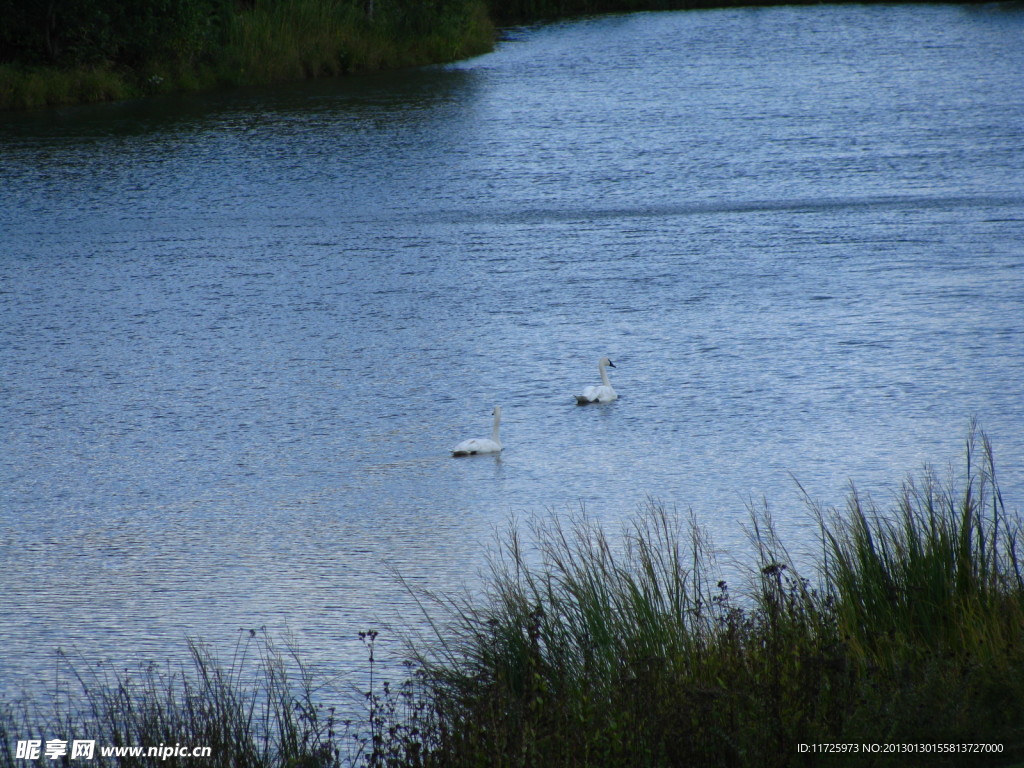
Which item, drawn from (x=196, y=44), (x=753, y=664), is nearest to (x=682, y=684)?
(x=753, y=664)

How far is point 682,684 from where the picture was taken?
4.64m

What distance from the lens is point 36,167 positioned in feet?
68.4

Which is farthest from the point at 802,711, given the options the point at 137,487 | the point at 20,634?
the point at 137,487

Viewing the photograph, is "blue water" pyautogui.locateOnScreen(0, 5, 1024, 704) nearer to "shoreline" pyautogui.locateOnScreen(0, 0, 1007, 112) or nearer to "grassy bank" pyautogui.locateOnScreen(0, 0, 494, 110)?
"shoreline" pyautogui.locateOnScreen(0, 0, 1007, 112)

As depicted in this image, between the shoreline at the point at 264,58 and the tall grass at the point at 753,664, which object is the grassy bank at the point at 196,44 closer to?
the shoreline at the point at 264,58

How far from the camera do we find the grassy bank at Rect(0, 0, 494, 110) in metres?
27.1

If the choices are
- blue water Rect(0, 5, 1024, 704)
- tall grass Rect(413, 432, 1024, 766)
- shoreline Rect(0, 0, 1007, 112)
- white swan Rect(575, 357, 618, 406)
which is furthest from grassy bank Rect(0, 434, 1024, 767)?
shoreline Rect(0, 0, 1007, 112)

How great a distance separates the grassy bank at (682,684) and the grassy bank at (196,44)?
23206 millimetres

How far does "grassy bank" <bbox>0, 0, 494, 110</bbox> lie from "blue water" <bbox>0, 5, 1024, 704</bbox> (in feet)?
8.28

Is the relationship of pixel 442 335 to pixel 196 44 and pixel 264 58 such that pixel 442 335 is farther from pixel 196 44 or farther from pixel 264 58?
pixel 264 58

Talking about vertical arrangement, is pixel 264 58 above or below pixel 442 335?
above

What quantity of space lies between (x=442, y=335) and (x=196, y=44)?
1860 cm

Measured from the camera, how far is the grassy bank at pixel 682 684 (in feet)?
14.6

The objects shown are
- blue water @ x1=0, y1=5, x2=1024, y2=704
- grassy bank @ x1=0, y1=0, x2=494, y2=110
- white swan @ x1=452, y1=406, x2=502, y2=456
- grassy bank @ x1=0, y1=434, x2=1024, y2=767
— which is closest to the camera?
grassy bank @ x1=0, y1=434, x2=1024, y2=767
